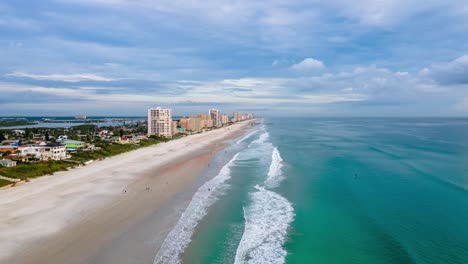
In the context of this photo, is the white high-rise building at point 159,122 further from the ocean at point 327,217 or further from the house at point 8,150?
the ocean at point 327,217

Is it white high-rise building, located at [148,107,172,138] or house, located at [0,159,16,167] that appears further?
white high-rise building, located at [148,107,172,138]

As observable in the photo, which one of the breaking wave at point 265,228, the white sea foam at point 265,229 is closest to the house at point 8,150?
the breaking wave at point 265,228

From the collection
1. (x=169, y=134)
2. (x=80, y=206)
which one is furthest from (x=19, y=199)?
(x=169, y=134)

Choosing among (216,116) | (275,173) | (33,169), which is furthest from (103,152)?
(216,116)

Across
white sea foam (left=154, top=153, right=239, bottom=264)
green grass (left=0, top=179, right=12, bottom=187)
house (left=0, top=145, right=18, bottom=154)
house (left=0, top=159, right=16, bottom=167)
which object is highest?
house (left=0, top=145, right=18, bottom=154)

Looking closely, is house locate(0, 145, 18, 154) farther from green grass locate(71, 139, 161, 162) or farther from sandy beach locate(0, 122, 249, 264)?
sandy beach locate(0, 122, 249, 264)

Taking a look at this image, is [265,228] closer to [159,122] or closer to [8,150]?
[8,150]

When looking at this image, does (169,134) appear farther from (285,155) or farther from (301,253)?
(301,253)

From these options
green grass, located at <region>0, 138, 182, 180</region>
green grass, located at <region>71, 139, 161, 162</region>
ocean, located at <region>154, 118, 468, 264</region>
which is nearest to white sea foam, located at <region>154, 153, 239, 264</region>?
ocean, located at <region>154, 118, 468, 264</region>
